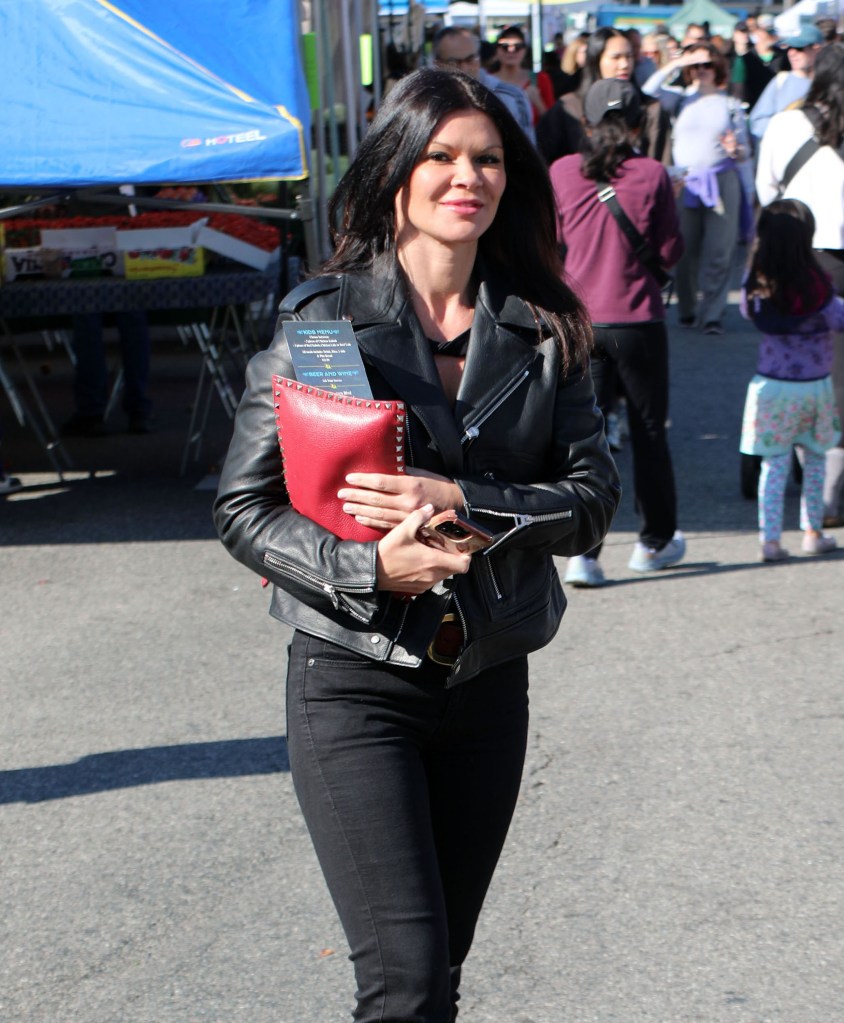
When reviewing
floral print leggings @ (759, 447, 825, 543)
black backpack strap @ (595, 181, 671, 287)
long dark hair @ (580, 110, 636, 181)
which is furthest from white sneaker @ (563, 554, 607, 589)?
long dark hair @ (580, 110, 636, 181)

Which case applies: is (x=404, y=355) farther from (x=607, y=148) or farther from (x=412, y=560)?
(x=607, y=148)

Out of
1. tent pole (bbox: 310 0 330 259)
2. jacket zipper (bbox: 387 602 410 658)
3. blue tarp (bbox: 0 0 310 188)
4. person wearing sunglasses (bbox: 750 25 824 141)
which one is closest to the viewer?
jacket zipper (bbox: 387 602 410 658)

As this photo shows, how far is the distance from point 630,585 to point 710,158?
6.26 m

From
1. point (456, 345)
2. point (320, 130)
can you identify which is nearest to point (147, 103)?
point (320, 130)

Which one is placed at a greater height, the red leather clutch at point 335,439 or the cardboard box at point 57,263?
the red leather clutch at point 335,439

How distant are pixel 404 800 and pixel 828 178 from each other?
5412 mm

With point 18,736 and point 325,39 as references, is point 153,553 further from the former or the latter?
point 325,39

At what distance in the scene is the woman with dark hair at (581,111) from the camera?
8219 millimetres

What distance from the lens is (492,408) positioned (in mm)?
2412

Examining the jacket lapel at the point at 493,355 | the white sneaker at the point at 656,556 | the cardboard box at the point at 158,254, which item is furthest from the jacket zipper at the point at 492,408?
the cardboard box at the point at 158,254

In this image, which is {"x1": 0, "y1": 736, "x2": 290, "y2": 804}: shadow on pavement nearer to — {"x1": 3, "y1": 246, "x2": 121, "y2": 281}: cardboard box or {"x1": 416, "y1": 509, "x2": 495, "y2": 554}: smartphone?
{"x1": 416, "y1": 509, "x2": 495, "y2": 554}: smartphone

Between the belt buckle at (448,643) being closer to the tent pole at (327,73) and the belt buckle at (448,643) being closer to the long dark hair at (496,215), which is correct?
the long dark hair at (496,215)

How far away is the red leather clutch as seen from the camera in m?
2.18

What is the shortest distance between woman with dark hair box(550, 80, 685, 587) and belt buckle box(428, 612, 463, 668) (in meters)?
3.55
